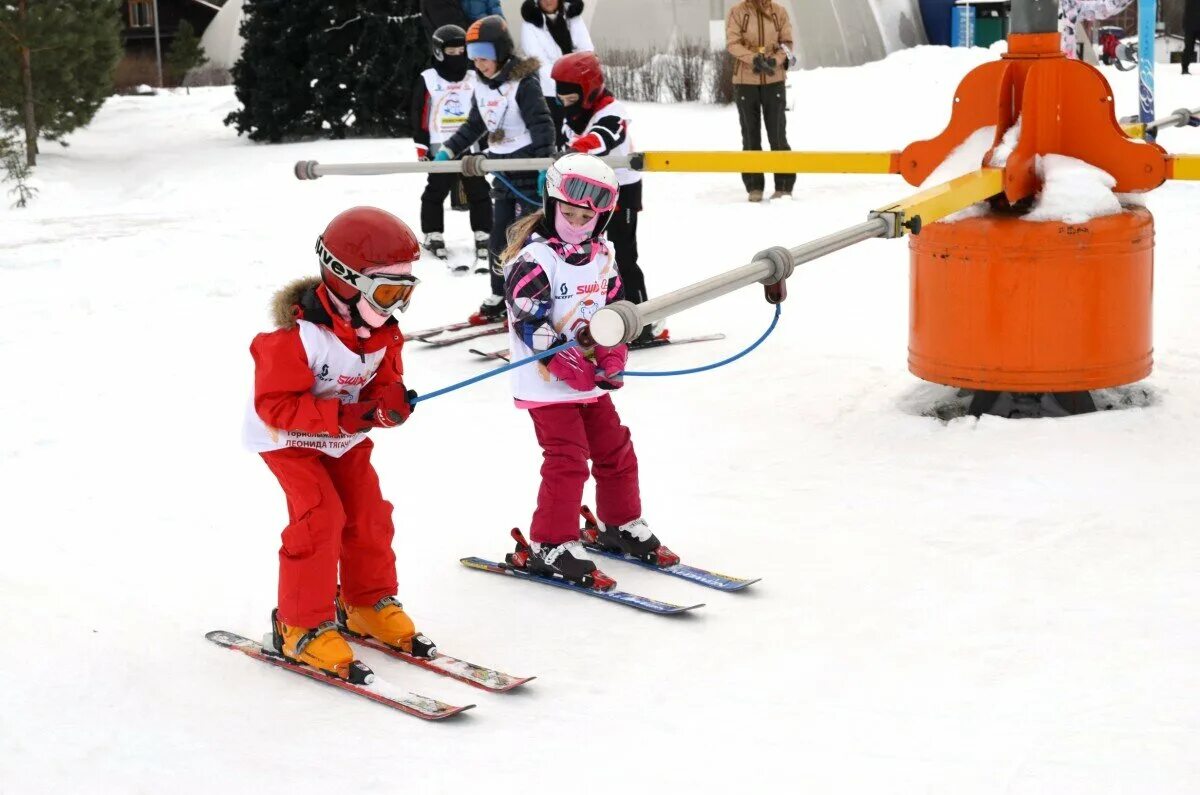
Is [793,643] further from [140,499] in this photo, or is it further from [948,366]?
[140,499]

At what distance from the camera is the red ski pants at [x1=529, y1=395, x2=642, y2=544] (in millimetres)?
4965

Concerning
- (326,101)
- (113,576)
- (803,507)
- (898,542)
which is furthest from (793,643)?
(326,101)

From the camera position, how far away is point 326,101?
18.5 meters

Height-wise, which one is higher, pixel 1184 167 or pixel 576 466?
pixel 1184 167

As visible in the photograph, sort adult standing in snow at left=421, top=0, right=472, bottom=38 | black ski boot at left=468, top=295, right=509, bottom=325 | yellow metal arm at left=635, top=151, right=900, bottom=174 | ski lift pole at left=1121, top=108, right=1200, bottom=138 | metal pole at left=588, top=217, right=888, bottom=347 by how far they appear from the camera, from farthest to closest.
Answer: adult standing in snow at left=421, top=0, right=472, bottom=38, black ski boot at left=468, top=295, right=509, bottom=325, ski lift pole at left=1121, top=108, right=1200, bottom=138, yellow metal arm at left=635, top=151, right=900, bottom=174, metal pole at left=588, top=217, right=888, bottom=347

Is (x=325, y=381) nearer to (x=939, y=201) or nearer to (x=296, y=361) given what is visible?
(x=296, y=361)

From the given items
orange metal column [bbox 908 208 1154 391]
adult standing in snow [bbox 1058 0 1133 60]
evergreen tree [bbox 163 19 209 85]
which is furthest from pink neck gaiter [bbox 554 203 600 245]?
evergreen tree [bbox 163 19 209 85]

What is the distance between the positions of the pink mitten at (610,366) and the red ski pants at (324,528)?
0.83m

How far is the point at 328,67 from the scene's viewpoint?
728 inches

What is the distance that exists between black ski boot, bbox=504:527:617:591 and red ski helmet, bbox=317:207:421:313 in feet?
4.11

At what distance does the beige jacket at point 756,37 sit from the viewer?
1383cm

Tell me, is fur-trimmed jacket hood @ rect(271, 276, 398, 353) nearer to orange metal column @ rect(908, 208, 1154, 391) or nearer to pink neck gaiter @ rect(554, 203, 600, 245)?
pink neck gaiter @ rect(554, 203, 600, 245)

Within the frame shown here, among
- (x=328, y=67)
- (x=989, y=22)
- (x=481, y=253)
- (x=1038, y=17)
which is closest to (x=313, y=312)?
(x=1038, y=17)

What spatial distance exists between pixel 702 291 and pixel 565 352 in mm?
953
